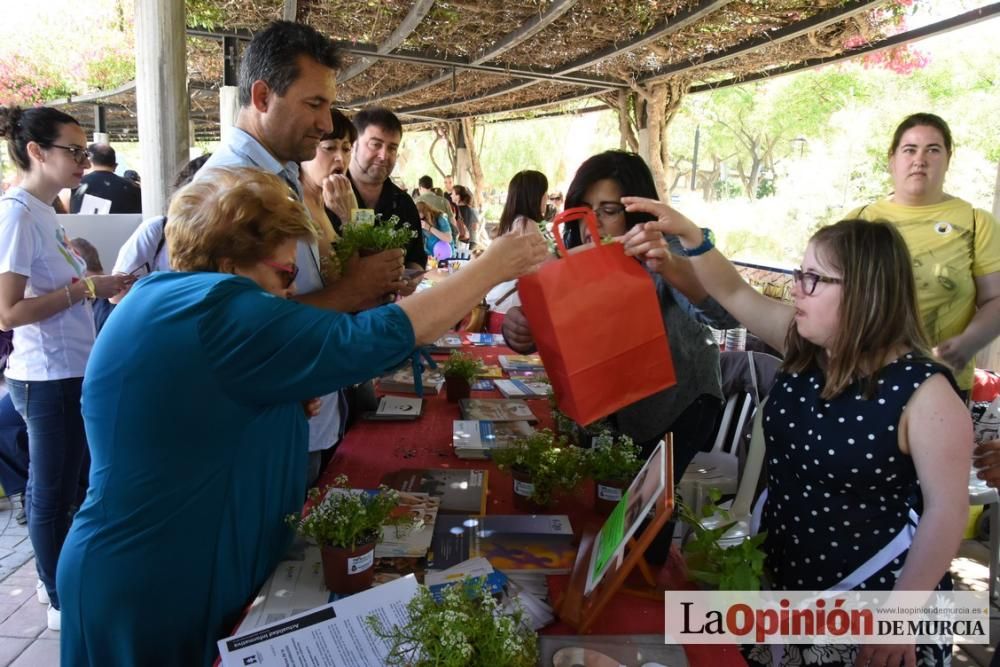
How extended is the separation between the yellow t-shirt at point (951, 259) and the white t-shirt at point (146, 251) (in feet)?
11.2

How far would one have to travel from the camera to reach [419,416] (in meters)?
2.69

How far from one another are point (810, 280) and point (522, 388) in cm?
167

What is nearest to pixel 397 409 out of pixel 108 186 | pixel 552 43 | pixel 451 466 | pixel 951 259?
pixel 451 466

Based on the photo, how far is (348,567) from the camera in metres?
1.32

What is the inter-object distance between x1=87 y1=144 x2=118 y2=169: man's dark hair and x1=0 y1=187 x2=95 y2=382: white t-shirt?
A: 307 cm

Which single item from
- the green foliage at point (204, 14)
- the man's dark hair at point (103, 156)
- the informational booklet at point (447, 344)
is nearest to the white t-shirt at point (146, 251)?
the informational booklet at point (447, 344)

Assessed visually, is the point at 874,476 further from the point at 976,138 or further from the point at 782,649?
the point at 976,138

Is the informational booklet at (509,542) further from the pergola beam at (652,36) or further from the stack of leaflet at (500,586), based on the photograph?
the pergola beam at (652,36)

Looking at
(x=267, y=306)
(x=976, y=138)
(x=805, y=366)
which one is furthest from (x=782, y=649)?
(x=976, y=138)

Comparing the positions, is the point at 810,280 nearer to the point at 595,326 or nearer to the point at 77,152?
the point at 595,326

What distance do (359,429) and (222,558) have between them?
3.90 feet

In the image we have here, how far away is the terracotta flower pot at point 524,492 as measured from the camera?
1793mm

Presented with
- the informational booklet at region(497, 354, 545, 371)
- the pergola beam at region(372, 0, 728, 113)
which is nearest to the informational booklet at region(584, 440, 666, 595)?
the informational booklet at region(497, 354, 545, 371)

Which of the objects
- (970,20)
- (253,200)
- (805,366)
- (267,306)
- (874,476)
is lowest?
(874,476)
